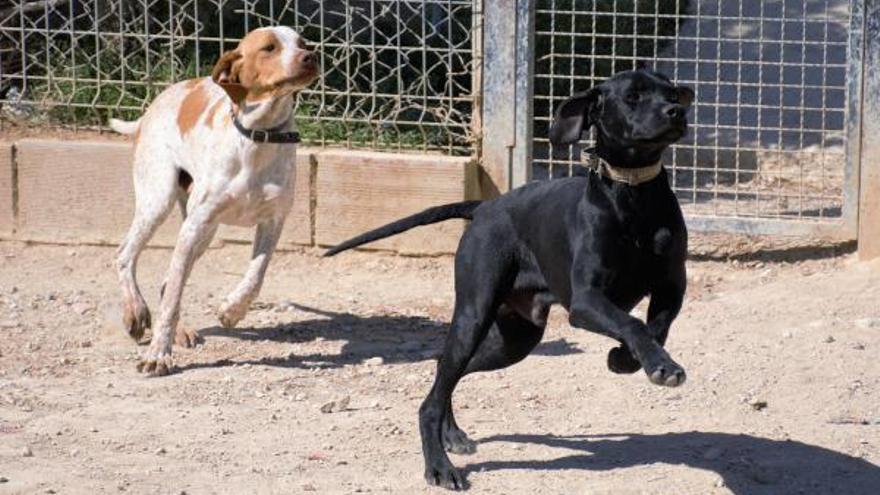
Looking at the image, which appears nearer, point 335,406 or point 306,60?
point 335,406

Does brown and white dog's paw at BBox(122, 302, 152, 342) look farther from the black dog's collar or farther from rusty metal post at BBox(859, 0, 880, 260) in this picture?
rusty metal post at BBox(859, 0, 880, 260)

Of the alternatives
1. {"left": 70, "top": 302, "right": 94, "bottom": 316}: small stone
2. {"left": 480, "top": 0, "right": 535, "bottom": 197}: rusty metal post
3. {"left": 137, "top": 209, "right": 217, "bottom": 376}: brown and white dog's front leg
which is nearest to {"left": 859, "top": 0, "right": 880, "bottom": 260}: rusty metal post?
{"left": 480, "top": 0, "right": 535, "bottom": 197}: rusty metal post

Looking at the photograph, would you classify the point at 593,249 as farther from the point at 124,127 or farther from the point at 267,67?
the point at 124,127

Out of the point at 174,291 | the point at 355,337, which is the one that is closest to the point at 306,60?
the point at 174,291

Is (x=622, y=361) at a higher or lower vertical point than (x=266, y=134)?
lower

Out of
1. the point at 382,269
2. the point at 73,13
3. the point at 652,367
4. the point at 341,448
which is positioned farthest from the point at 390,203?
the point at 652,367

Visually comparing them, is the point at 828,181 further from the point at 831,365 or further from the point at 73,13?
the point at 73,13

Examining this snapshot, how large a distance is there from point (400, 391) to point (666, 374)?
7.53ft

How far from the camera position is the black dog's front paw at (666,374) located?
5207 mm

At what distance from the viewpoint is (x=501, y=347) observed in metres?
6.37

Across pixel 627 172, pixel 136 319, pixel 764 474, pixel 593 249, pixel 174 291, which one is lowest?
pixel 764 474

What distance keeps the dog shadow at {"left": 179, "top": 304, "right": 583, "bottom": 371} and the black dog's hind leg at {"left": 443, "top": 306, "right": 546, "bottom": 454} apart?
4.46ft

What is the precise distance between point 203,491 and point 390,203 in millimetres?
3376

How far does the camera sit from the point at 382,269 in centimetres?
930
